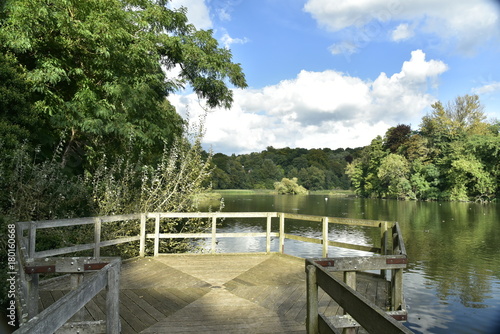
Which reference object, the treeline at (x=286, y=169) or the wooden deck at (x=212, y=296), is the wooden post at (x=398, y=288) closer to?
the wooden deck at (x=212, y=296)

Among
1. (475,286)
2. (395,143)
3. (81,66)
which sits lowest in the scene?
(475,286)

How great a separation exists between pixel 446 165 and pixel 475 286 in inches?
1965

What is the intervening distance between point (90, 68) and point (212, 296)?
783 cm

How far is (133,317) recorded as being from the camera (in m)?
4.43

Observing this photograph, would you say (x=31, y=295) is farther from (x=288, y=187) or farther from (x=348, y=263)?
(x=288, y=187)

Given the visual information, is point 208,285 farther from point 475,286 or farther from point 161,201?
point 475,286

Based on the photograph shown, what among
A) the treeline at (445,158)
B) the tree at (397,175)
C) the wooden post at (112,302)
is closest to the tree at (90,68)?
the wooden post at (112,302)

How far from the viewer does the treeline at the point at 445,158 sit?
49.4m

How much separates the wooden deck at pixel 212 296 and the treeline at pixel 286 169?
92.2 metres

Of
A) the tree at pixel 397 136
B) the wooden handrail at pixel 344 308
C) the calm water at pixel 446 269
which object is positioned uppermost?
the tree at pixel 397 136

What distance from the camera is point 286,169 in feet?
474

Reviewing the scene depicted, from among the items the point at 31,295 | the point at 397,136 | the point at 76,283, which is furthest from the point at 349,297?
the point at 397,136

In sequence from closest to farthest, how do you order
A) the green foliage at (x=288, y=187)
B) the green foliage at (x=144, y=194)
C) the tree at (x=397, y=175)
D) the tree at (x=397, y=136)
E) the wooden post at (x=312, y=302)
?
the wooden post at (x=312, y=302) < the green foliage at (x=144, y=194) < the tree at (x=397, y=175) < the tree at (x=397, y=136) < the green foliage at (x=288, y=187)

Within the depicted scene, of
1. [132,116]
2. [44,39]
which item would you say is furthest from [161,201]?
[44,39]
